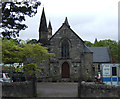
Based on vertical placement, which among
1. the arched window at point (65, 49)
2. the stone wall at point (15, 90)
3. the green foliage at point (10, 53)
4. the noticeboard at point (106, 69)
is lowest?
the stone wall at point (15, 90)

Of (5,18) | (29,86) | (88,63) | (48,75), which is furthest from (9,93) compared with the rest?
(88,63)

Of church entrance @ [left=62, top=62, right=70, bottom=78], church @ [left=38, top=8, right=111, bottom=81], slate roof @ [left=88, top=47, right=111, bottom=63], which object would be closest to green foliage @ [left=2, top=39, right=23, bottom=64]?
church @ [left=38, top=8, right=111, bottom=81]

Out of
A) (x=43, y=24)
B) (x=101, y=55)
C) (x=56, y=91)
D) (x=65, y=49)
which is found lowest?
(x=56, y=91)

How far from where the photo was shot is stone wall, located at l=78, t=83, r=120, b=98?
13.2 m

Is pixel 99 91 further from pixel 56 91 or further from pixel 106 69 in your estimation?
pixel 106 69

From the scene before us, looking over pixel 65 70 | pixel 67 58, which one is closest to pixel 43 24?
pixel 67 58

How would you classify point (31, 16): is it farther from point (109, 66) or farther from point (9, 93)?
point (109, 66)

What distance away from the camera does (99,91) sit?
1335 cm

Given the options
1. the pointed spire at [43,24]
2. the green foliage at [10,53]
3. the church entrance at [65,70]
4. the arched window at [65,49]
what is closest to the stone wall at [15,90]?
the green foliage at [10,53]

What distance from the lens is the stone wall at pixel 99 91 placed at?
13.2 m

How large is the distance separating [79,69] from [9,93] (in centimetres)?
1771

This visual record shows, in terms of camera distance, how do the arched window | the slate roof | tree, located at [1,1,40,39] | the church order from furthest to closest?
1. the slate roof
2. the arched window
3. the church
4. tree, located at [1,1,40,39]

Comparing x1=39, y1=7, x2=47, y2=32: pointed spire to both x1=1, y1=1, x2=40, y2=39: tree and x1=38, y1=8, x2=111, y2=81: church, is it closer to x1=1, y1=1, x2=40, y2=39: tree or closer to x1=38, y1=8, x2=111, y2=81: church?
x1=38, y1=8, x2=111, y2=81: church

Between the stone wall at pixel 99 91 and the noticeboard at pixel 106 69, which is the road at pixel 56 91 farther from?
the noticeboard at pixel 106 69
